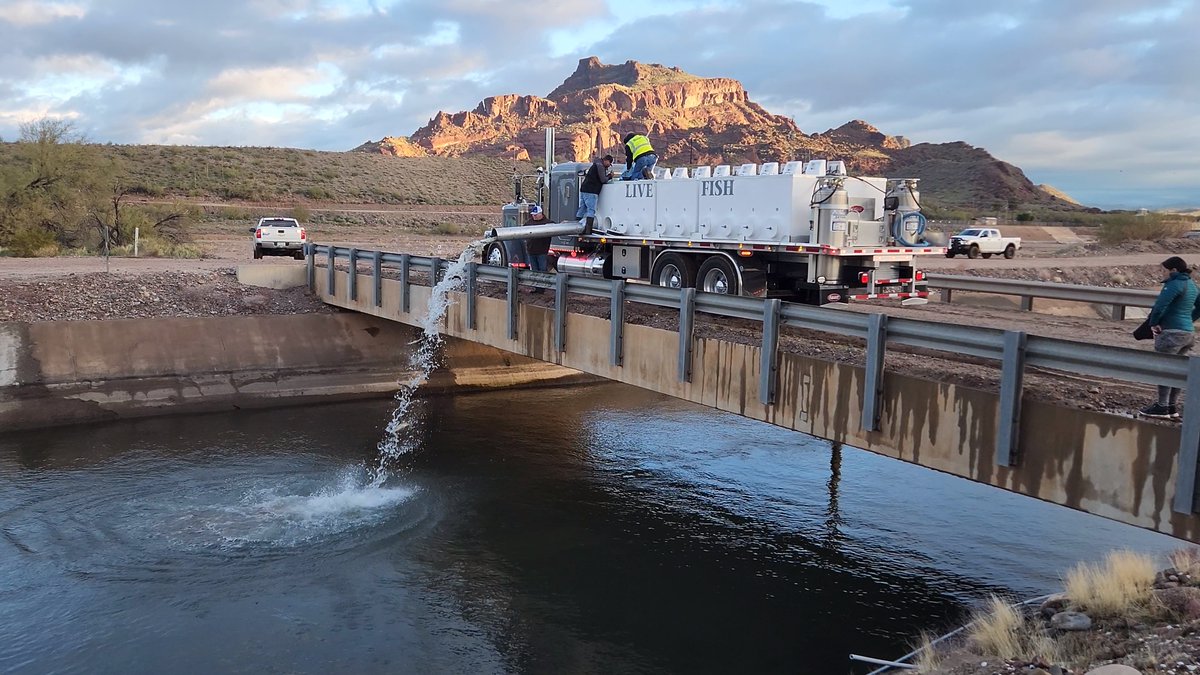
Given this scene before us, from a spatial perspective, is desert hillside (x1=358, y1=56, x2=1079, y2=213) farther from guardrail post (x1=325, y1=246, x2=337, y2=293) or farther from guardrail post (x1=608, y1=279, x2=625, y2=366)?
guardrail post (x1=608, y1=279, x2=625, y2=366)

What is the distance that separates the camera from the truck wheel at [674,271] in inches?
550

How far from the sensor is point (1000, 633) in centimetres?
733

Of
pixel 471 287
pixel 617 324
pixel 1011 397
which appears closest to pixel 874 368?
pixel 1011 397

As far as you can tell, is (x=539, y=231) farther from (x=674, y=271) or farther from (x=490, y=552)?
(x=490, y=552)

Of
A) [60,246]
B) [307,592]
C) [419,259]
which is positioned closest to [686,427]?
[419,259]

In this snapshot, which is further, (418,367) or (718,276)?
(418,367)

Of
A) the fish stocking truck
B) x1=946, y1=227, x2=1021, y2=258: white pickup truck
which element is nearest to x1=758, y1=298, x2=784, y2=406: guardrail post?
the fish stocking truck

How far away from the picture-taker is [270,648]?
31.0ft

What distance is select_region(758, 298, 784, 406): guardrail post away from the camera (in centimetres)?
912

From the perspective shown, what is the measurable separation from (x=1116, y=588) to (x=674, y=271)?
806 cm

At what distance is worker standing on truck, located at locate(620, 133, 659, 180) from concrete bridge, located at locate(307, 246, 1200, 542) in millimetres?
3645

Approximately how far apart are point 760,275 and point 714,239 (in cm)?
92

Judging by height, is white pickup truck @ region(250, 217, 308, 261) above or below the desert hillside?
below

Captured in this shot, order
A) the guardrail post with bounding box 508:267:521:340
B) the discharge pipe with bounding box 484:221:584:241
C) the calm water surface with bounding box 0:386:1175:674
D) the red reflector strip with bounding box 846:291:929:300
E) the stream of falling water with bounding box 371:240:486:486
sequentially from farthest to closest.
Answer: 1. the stream of falling water with bounding box 371:240:486:486
2. the discharge pipe with bounding box 484:221:584:241
3. the guardrail post with bounding box 508:267:521:340
4. the red reflector strip with bounding box 846:291:929:300
5. the calm water surface with bounding box 0:386:1175:674
